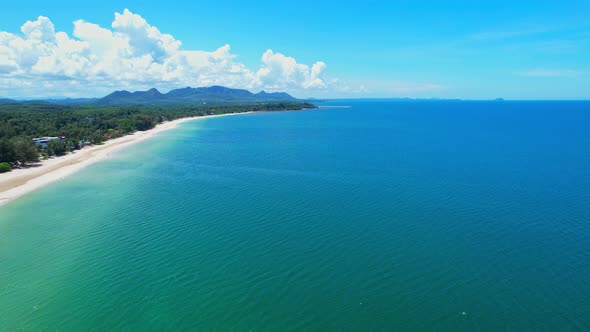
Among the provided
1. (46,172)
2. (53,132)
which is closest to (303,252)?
(46,172)

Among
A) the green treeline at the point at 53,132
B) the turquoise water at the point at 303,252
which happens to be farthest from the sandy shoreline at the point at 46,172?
the turquoise water at the point at 303,252

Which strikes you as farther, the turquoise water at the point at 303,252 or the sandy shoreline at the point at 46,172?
the sandy shoreline at the point at 46,172

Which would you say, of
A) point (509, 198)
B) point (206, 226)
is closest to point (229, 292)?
point (206, 226)

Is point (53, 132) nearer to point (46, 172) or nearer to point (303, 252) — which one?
point (46, 172)

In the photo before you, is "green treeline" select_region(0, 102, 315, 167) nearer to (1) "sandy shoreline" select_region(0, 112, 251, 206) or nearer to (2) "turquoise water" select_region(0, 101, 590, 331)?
(1) "sandy shoreline" select_region(0, 112, 251, 206)

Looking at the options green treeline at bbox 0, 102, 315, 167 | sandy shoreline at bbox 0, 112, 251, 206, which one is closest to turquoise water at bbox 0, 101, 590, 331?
sandy shoreline at bbox 0, 112, 251, 206

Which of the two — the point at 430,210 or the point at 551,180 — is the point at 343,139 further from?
the point at 430,210

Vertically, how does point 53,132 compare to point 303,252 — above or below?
above

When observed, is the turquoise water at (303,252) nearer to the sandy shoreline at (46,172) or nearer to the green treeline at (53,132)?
the sandy shoreline at (46,172)

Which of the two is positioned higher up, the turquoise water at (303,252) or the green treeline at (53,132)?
the green treeline at (53,132)
